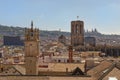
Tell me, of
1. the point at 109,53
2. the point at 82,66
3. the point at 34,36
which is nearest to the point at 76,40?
the point at 109,53

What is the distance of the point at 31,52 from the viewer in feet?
141

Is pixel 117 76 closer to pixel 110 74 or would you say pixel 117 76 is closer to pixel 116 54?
pixel 110 74

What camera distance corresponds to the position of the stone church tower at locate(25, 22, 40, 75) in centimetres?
4253

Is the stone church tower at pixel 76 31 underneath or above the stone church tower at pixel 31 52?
above

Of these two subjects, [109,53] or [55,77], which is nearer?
[55,77]

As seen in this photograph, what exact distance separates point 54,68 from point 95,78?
16176 mm

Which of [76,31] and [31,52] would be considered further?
[76,31]

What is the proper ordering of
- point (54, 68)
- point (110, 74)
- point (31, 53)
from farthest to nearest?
1. point (54, 68)
2. point (31, 53)
3. point (110, 74)

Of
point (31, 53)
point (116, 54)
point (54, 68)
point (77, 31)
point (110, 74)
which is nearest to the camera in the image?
point (110, 74)

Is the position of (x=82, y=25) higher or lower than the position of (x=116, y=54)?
higher

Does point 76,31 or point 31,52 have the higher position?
point 76,31

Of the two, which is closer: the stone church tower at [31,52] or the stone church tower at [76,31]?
the stone church tower at [31,52]

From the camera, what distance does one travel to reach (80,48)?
117m

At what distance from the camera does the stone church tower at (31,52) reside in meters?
42.5
